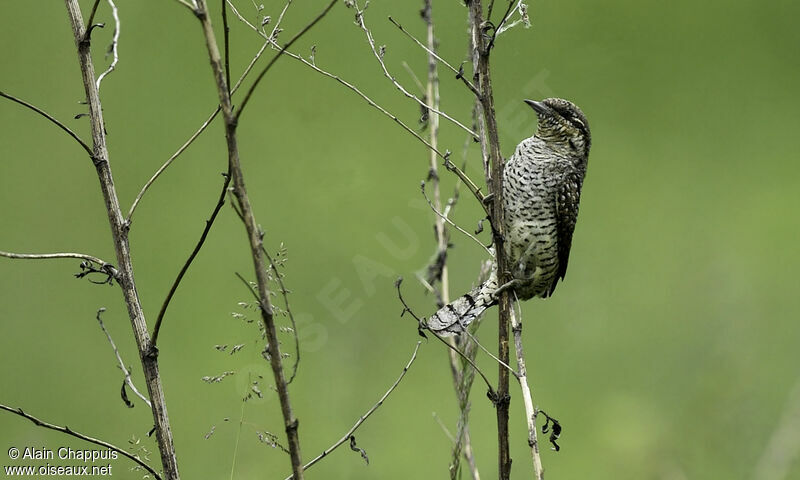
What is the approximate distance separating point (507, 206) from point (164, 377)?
3.50m

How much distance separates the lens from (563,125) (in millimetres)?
2926

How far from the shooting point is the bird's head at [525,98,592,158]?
2.89 m

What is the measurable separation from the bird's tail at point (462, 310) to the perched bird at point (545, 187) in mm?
316

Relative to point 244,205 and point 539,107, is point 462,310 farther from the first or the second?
point 244,205

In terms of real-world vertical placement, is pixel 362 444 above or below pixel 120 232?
above

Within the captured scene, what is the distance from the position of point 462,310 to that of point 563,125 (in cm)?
81

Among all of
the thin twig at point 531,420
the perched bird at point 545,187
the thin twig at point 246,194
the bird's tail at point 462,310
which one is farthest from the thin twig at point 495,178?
the perched bird at point 545,187

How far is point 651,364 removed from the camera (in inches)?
213

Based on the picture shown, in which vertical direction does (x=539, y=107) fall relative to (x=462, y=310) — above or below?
above

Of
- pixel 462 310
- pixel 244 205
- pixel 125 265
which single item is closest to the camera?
pixel 244 205

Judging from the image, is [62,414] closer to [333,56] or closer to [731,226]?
[333,56]

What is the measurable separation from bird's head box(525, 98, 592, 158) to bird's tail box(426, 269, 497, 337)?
0.58 meters

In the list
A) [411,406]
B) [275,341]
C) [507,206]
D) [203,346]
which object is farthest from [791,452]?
[203,346]

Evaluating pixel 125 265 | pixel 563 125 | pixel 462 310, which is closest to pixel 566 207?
pixel 563 125
